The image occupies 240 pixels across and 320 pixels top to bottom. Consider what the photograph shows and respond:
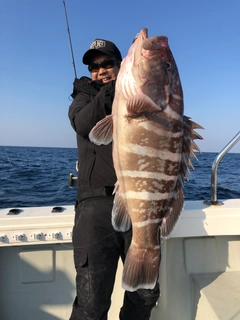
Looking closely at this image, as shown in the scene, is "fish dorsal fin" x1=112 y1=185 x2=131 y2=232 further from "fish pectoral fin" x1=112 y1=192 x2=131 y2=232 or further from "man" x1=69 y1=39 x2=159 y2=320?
"man" x1=69 y1=39 x2=159 y2=320

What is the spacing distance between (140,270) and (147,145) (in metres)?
0.89

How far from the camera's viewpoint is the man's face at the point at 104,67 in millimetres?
2379

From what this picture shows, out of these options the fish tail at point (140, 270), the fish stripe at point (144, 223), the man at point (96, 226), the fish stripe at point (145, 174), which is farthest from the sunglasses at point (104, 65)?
the fish tail at point (140, 270)

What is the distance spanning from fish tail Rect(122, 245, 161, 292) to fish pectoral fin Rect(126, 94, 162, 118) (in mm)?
966

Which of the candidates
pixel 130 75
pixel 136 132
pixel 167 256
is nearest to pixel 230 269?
pixel 167 256

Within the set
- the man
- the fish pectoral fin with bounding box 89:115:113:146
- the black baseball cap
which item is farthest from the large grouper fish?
the black baseball cap

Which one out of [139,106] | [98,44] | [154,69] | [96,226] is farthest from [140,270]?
[98,44]

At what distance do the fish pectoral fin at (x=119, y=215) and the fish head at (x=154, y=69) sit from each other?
72 cm

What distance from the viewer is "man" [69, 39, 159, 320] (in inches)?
84.5

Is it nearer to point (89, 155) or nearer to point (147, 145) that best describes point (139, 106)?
point (147, 145)

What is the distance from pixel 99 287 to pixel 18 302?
1.30m

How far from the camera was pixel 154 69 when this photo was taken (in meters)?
1.73

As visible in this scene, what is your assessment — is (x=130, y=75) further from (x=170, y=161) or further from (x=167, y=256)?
(x=167, y=256)

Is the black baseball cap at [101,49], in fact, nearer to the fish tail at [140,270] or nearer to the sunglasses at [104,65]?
the sunglasses at [104,65]
